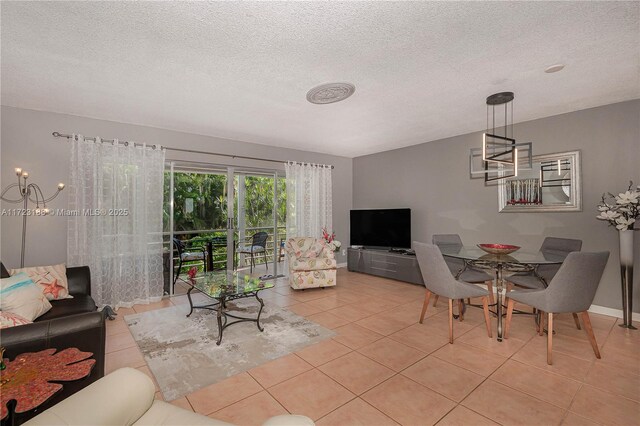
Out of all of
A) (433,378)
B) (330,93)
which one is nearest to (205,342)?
(433,378)

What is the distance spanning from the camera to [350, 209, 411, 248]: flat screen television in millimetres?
5500

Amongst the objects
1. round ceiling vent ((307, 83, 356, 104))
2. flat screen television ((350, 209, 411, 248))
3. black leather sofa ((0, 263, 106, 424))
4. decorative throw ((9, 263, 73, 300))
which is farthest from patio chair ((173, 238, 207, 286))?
round ceiling vent ((307, 83, 356, 104))

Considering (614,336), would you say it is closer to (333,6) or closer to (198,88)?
(333,6)

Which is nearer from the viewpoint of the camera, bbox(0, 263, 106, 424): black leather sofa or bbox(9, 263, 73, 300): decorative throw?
bbox(0, 263, 106, 424): black leather sofa

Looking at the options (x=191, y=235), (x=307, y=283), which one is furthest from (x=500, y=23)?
(x=191, y=235)

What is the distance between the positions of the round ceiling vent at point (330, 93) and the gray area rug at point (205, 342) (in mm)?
2568

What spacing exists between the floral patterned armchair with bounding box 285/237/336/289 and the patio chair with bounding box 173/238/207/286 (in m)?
1.50

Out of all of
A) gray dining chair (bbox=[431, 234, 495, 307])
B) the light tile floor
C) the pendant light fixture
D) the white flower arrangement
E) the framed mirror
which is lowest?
the light tile floor

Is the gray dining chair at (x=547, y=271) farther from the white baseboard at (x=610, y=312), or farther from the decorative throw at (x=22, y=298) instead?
the decorative throw at (x=22, y=298)

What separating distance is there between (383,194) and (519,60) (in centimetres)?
384

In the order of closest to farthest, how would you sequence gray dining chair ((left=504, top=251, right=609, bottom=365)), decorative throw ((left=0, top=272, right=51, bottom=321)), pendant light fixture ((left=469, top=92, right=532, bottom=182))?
decorative throw ((left=0, top=272, right=51, bottom=321)) → gray dining chair ((left=504, top=251, right=609, bottom=365)) → pendant light fixture ((left=469, top=92, right=532, bottom=182))

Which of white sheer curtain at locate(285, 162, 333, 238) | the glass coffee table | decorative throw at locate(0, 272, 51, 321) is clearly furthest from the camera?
white sheer curtain at locate(285, 162, 333, 238)

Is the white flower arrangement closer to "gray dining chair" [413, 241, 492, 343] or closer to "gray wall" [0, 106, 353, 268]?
"gray dining chair" [413, 241, 492, 343]

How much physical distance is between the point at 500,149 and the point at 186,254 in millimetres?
5365
